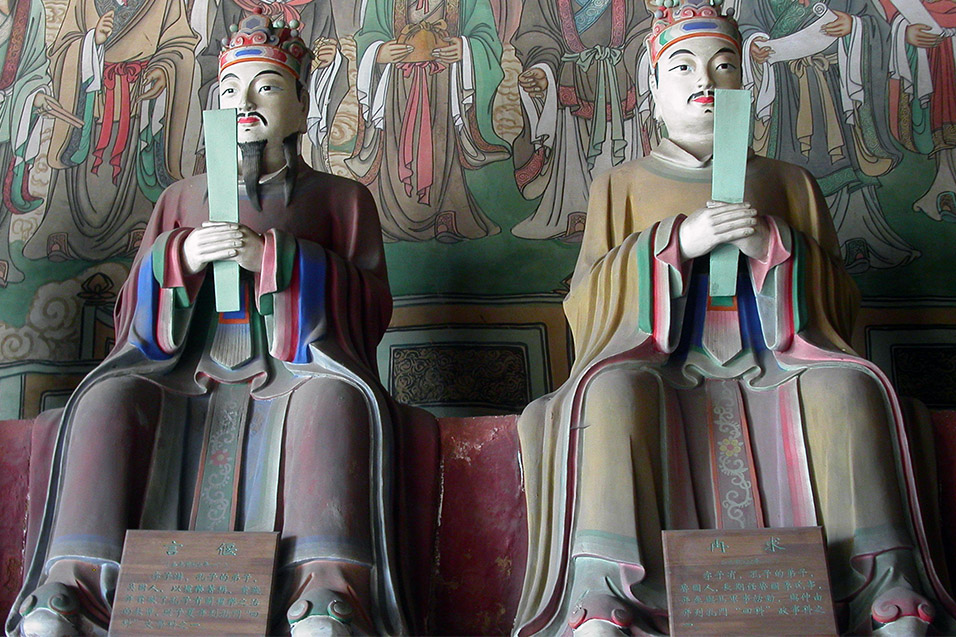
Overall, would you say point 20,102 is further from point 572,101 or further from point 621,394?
point 621,394

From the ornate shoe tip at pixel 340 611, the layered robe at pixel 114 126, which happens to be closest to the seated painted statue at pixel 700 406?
the ornate shoe tip at pixel 340 611

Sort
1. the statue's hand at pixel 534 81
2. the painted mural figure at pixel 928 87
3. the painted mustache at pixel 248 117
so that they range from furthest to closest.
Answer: the statue's hand at pixel 534 81 < the painted mural figure at pixel 928 87 < the painted mustache at pixel 248 117

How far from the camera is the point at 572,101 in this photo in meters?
6.55

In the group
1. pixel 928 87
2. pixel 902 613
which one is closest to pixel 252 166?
pixel 902 613

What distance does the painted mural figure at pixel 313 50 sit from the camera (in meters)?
6.61

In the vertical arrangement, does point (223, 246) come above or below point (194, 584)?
above

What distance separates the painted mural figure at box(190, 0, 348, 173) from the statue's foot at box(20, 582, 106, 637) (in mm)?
3128

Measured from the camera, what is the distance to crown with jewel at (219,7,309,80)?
5.04 meters

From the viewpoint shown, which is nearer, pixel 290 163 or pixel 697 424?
pixel 697 424

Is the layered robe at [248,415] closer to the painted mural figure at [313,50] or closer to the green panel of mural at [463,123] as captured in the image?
the green panel of mural at [463,123]

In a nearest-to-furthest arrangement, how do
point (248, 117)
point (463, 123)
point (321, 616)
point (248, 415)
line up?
point (321, 616)
point (248, 415)
point (248, 117)
point (463, 123)

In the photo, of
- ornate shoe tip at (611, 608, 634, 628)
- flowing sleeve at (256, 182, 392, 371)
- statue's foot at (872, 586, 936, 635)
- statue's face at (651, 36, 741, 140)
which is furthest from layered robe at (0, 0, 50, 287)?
statue's foot at (872, 586, 936, 635)

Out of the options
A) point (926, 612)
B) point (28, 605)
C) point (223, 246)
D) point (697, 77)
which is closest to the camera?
point (926, 612)

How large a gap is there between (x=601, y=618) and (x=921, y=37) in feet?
13.5
